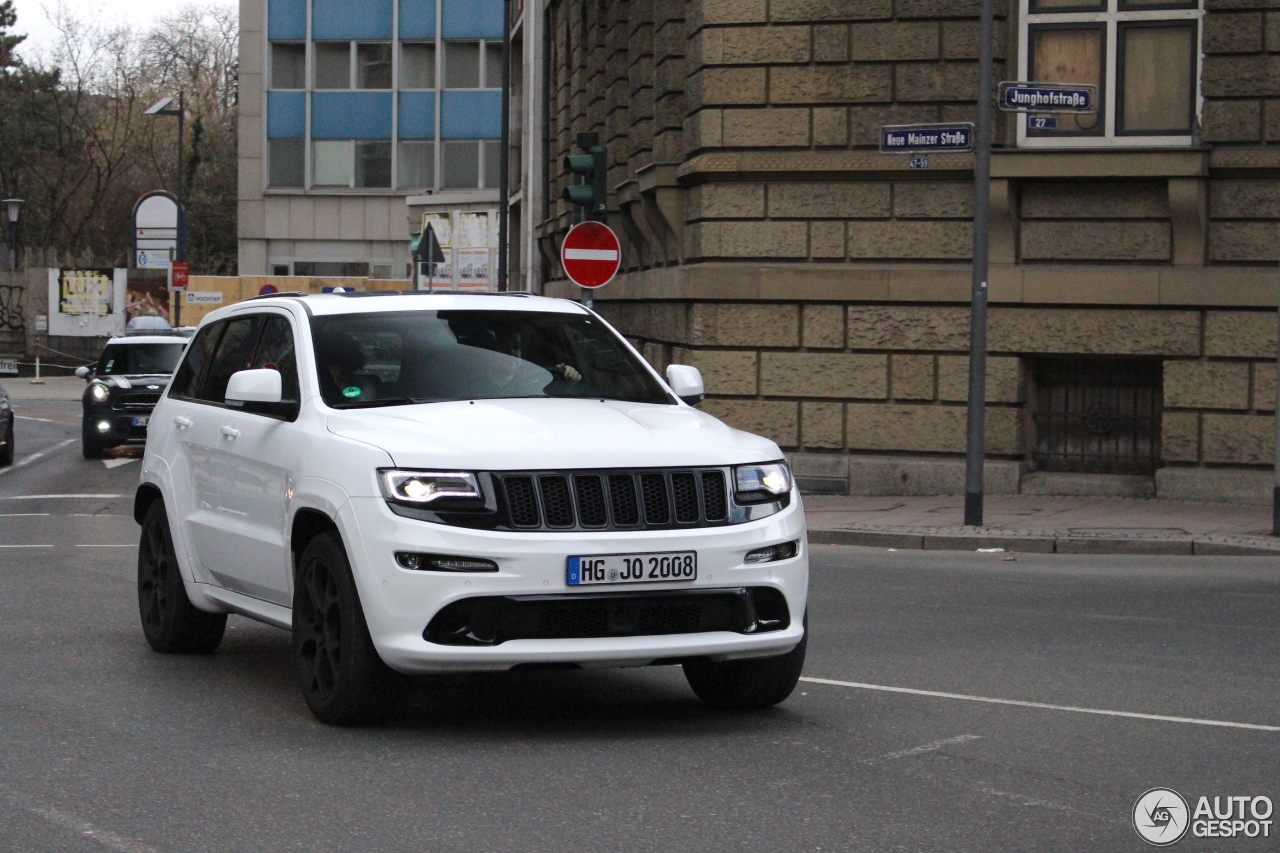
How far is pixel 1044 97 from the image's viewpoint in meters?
14.9

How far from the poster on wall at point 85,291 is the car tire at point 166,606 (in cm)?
4986

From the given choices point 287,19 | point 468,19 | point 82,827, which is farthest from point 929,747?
point 287,19

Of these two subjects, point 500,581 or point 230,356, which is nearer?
point 500,581

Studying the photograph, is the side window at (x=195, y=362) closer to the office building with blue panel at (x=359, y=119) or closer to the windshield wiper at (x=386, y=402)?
the windshield wiper at (x=386, y=402)

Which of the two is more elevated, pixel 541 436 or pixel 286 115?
pixel 286 115

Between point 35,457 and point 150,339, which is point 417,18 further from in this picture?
point 35,457

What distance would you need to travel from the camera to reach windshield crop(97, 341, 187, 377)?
989 inches

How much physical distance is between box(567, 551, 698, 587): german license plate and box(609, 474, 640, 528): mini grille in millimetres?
131

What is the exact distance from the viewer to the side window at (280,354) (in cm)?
761

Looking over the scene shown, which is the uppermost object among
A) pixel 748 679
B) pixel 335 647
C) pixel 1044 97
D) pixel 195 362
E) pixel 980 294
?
pixel 1044 97

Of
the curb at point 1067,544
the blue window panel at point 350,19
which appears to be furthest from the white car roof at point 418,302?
the blue window panel at point 350,19

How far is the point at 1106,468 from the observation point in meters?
17.9

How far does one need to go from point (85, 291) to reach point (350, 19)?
447 inches

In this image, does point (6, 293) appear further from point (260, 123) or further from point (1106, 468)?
point (1106, 468)
